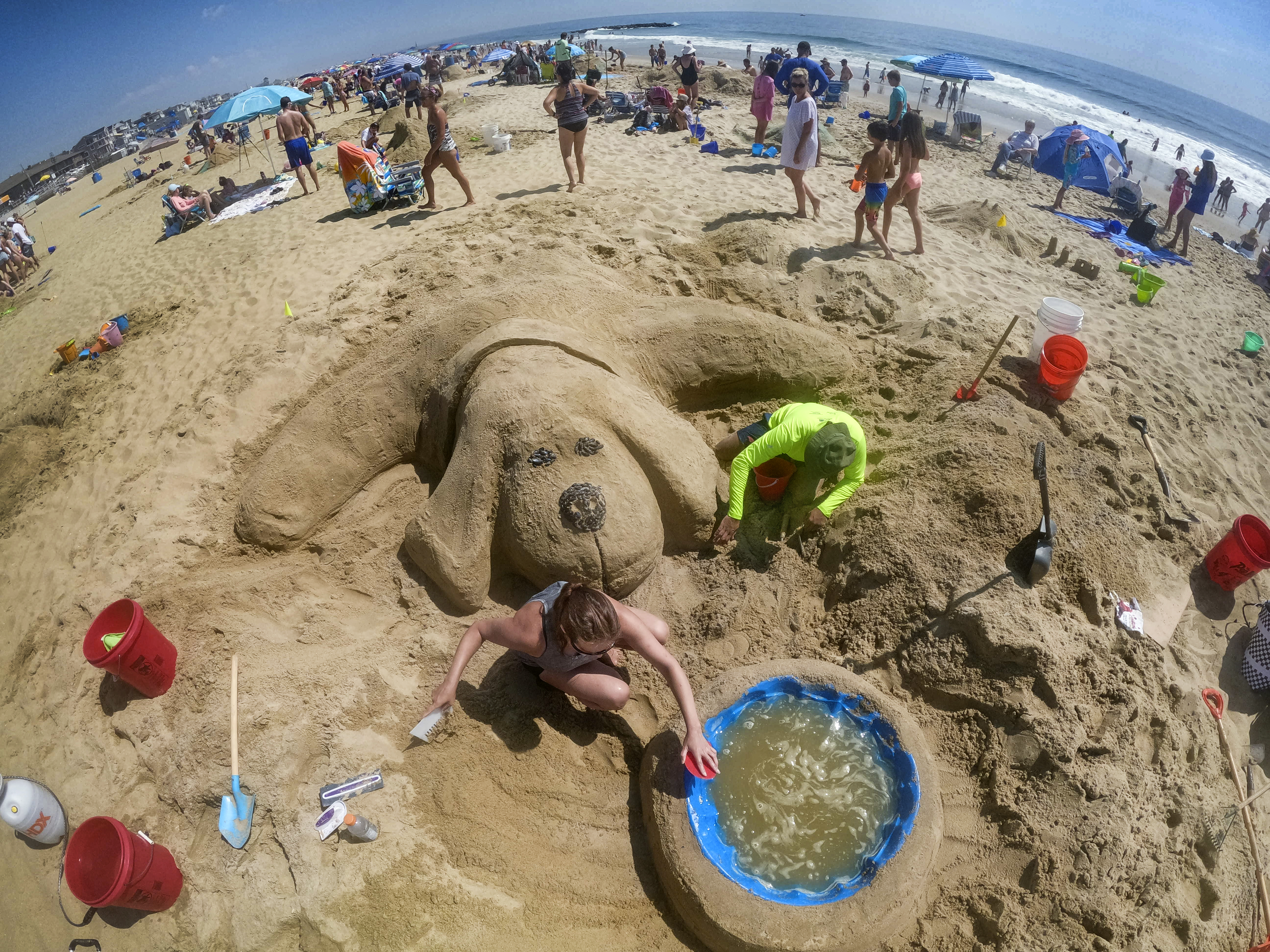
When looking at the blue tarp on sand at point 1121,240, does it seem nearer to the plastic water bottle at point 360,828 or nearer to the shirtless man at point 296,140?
the plastic water bottle at point 360,828

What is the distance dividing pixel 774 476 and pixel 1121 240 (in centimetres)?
997

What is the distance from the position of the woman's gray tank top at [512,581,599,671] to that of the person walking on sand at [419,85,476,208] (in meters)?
6.58

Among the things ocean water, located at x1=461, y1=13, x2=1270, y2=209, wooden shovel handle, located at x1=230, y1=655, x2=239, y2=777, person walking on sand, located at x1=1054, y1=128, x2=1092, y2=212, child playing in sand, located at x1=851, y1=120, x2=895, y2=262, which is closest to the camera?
wooden shovel handle, located at x1=230, y1=655, x2=239, y2=777

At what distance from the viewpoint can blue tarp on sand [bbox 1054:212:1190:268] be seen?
9.30 meters

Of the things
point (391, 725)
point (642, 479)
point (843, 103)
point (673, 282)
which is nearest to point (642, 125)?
point (673, 282)

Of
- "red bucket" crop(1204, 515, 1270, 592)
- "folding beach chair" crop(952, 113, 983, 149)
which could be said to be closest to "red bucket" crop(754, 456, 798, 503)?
"red bucket" crop(1204, 515, 1270, 592)

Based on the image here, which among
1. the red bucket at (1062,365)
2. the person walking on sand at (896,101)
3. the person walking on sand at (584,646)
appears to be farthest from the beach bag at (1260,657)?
the person walking on sand at (896,101)

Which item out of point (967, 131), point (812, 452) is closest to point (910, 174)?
point (812, 452)

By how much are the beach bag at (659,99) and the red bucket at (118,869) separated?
1401 cm

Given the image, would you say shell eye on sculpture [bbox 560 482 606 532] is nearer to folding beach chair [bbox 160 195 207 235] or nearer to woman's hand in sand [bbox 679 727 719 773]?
woman's hand in sand [bbox 679 727 719 773]

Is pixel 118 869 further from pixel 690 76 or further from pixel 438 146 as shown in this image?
pixel 690 76

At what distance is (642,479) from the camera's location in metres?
3.76

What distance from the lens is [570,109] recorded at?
7617mm

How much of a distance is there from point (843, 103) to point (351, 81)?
19541 mm
